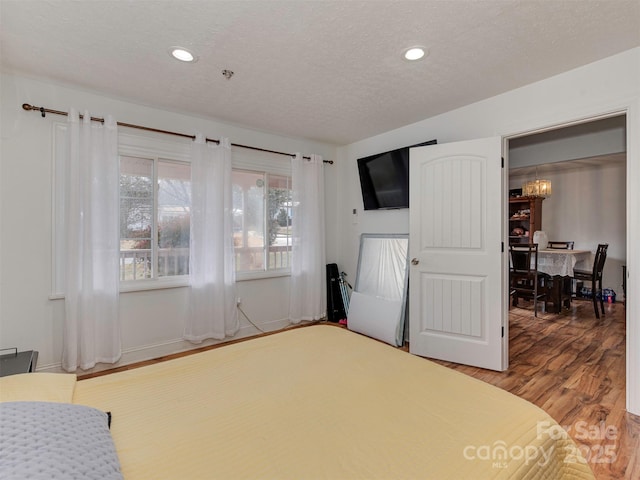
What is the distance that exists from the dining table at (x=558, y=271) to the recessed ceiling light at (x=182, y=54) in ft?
17.6

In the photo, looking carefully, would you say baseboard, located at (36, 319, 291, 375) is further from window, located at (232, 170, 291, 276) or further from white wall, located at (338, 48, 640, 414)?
white wall, located at (338, 48, 640, 414)

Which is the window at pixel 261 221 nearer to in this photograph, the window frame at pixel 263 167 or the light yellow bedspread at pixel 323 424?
the window frame at pixel 263 167

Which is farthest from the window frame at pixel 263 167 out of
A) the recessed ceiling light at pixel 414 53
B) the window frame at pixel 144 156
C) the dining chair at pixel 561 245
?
the dining chair at pixel 561 245

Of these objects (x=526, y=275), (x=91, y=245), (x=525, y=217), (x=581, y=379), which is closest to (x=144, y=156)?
(x=91, y=245)

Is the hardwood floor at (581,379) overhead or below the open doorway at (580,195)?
below

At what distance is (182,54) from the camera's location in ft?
6.81

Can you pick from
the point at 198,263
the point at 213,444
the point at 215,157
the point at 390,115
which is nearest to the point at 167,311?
the point at 198,263

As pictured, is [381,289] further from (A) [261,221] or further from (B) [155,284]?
(B) [155,284]

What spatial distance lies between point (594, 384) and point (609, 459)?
1.04 m

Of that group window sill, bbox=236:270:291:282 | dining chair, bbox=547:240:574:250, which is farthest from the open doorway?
window sill, bbox=236:270:291:282

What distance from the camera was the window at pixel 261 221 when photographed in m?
3.57

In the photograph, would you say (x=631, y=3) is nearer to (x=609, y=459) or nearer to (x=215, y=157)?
(x=609, y=459)

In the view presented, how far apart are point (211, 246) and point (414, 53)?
8.06ft

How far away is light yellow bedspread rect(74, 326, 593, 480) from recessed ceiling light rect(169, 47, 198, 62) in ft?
6.31
